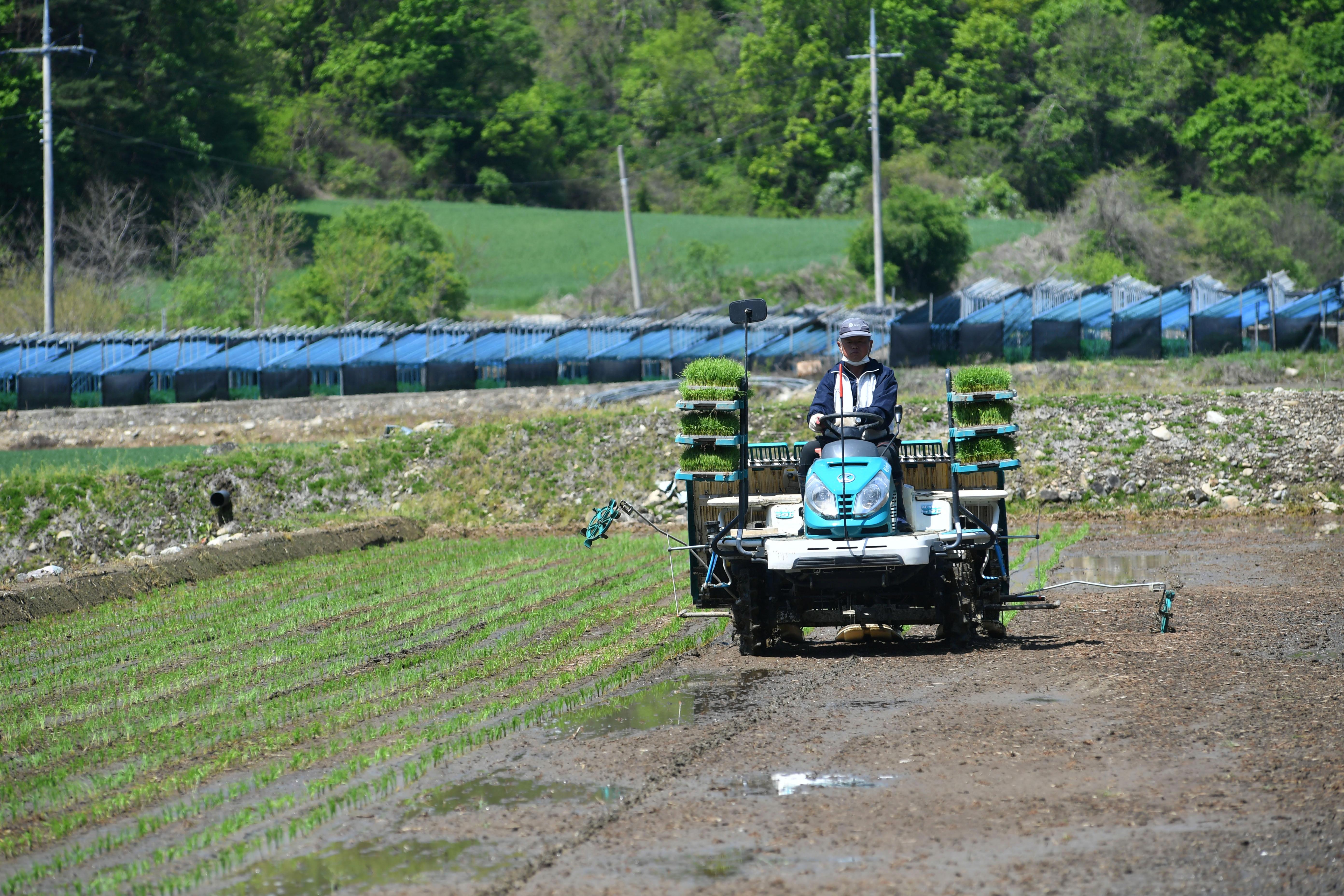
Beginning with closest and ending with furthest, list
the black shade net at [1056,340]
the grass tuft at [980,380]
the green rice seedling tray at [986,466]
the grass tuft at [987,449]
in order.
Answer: the green rice seedling tray at [986,466] → the grass tuft at [987,449] → the grass tuft at [980,380] → the black shade net at [1056,340]

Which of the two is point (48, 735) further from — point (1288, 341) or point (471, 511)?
point (1288, 341)

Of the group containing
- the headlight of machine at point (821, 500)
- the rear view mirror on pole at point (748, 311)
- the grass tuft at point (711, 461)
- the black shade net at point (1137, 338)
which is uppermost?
the black shade net at point (1137, 338)

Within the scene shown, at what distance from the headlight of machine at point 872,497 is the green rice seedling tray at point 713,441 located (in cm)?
155

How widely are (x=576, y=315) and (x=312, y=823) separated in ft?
221

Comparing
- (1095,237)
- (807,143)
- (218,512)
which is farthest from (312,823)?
(807,143)

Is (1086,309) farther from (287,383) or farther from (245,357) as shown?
(245,357)

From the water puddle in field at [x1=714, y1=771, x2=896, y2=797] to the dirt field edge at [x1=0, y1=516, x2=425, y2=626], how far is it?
11.1m

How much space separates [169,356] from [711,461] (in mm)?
38908

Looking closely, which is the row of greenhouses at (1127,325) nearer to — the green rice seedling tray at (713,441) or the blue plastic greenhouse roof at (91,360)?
the blue plastic greenhouse roof at (91,360)

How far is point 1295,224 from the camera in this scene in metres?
78.0

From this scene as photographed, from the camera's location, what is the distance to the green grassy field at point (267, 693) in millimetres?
7352

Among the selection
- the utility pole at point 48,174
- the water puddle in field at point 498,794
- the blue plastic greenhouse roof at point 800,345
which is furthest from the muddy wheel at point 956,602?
the utility pole at point 48,174

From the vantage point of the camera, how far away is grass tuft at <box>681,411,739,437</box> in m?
12.6

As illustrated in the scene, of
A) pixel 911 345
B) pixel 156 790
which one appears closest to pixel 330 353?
pixel 911 345
